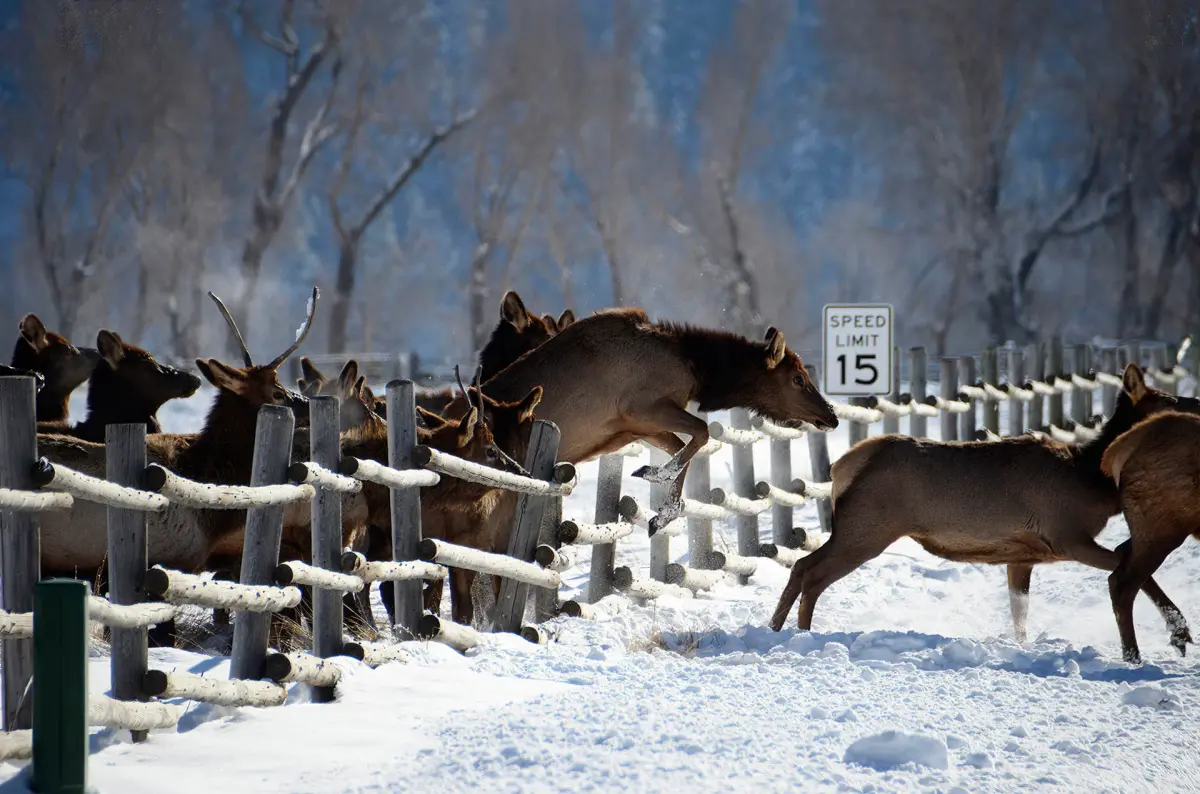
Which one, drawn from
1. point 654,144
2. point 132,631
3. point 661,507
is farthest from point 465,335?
point 132,631

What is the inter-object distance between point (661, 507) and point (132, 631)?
191 inches

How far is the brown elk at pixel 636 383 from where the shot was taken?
30.7 ft

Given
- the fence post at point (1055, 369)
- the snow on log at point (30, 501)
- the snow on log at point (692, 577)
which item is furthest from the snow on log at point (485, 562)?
the fence post at point (1055, 369)

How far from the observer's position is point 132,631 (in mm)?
5141

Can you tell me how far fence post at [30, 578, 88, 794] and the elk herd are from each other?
314 cm

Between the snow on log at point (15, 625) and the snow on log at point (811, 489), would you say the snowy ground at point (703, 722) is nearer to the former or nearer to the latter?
the snow on log at point (15, 625)

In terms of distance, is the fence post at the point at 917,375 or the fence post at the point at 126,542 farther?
the fence post at the point at 917,375

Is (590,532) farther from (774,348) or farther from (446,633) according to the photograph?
(774,348)

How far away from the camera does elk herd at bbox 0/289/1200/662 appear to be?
754 cm

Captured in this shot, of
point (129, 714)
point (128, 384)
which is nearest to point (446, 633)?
point (129, 714)

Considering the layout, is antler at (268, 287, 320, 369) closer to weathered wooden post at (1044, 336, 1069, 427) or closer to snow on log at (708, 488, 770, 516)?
snow on log at (708, 488, 770, 516)

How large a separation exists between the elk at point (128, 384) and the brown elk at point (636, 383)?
1.84m

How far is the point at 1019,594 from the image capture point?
8742 mm

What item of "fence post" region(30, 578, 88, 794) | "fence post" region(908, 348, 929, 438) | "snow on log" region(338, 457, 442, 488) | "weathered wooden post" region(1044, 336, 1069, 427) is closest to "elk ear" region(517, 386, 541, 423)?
"snow on log" region(338, 457, 442, 488)
